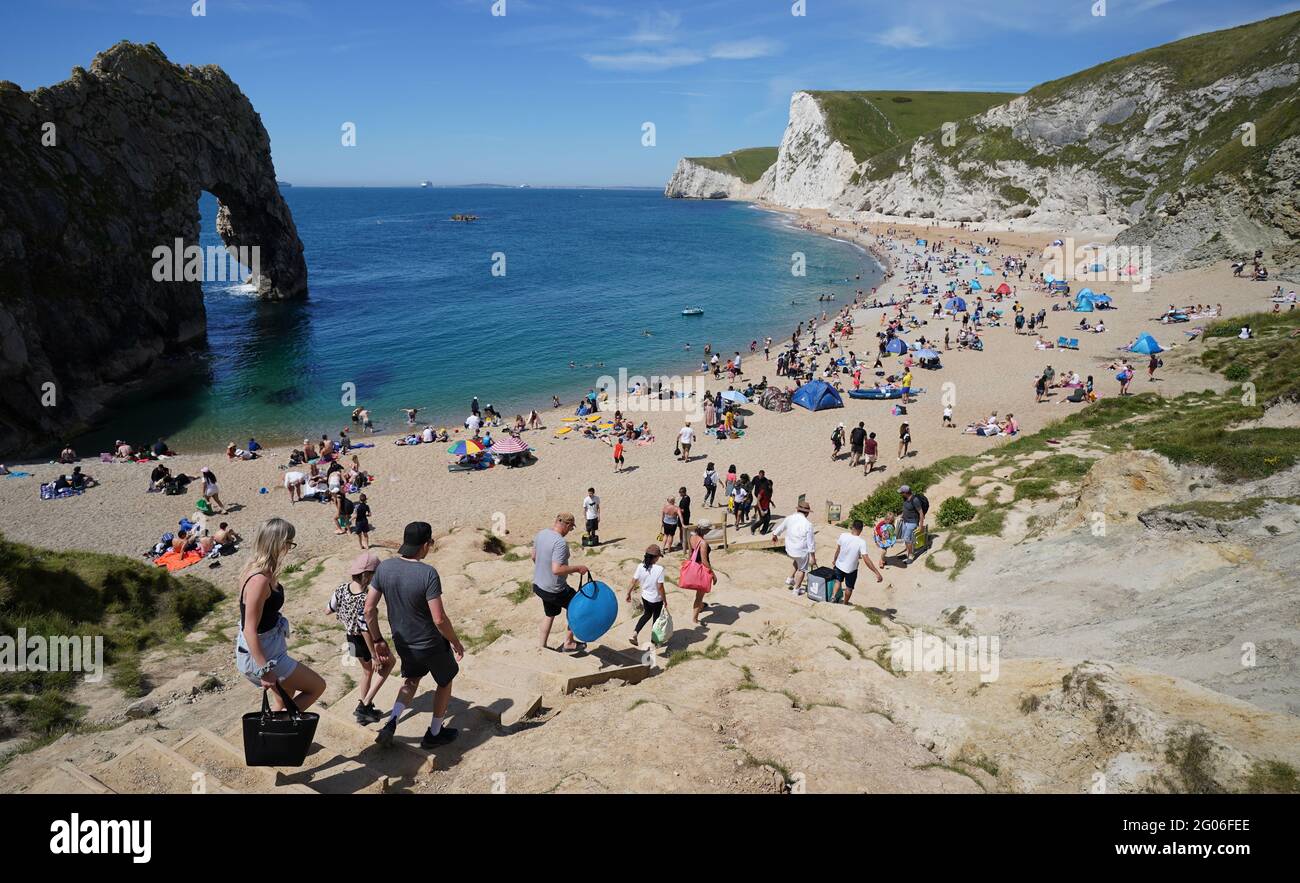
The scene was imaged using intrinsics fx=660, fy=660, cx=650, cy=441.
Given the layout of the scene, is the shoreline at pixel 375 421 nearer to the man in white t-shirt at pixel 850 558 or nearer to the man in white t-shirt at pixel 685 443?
the man in white t-shirt at pixel 685 443

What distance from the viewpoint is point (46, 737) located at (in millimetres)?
7191

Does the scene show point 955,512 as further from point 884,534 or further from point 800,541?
point 800,541

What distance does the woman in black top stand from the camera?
5332 mm

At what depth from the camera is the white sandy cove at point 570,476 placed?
22.2 meters

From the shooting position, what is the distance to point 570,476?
2692 cm

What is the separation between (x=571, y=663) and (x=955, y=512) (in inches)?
424

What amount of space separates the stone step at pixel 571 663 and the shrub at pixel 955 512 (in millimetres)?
9373

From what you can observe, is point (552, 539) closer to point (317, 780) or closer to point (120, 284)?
point (317, 780)

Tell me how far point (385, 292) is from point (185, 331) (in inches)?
964

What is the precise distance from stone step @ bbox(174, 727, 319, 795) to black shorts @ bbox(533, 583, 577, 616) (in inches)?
139

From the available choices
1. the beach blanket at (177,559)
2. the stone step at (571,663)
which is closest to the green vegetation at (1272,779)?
the stone step at (571,663)

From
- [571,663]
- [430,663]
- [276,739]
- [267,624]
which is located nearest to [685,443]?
[571,663]
